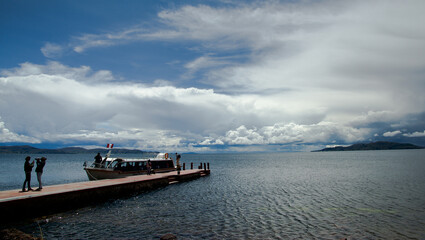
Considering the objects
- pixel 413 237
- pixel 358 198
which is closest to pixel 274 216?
pixel 413 237

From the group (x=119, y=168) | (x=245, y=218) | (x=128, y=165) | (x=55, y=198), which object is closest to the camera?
(x=245, y=218)

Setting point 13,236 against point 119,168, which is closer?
point 13,236

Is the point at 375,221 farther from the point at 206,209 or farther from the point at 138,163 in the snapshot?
the point at 138,163

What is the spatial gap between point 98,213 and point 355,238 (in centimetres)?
1657

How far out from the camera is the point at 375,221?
53.2ft

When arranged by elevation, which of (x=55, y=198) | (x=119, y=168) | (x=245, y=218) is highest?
(x=119, y=168)

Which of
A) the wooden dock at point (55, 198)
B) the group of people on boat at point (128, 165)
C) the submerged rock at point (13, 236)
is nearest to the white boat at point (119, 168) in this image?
the group of people on boat at point (128, 165)

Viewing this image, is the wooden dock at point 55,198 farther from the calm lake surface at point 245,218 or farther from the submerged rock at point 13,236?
the submerged rock at point 13,236

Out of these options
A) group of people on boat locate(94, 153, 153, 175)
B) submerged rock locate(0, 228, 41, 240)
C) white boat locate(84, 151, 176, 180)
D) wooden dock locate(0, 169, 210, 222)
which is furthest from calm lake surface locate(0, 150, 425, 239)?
group of people on boat locate(94, 153, 153, 175)

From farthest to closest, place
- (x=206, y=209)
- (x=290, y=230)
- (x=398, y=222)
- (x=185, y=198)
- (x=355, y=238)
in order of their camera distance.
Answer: (x=185, y=198) → (x=206, y=209) → (x=398, y=222) → (x=290, y=230) → (x=355, y=238)

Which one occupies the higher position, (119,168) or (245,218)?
(119,168)

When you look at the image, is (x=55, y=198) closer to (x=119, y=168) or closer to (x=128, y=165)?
(x=119, y=168)

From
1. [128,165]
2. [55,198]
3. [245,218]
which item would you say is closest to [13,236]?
[55,198]

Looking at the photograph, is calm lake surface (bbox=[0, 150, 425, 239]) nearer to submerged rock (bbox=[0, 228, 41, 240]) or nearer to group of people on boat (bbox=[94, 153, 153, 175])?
submerged rock (bbox=[0, 228, 41, 240])
